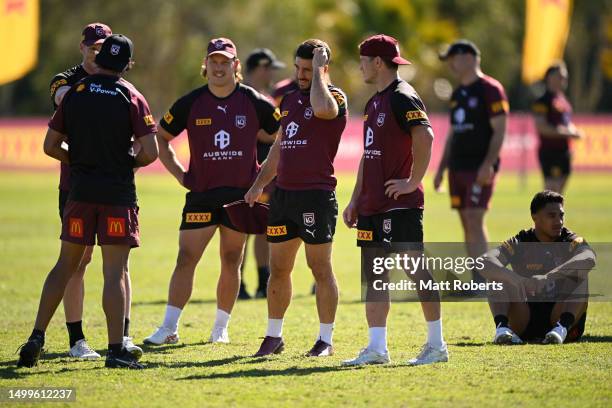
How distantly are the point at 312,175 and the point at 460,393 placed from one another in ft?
7.68

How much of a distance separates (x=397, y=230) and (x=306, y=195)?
894mm

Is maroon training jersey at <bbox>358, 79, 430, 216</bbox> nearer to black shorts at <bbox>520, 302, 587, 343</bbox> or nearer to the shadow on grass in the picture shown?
the shadow on grass

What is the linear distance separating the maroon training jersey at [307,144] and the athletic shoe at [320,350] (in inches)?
49.2

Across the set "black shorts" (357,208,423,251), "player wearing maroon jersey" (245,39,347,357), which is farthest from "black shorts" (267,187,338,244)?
"black shorts" (357,208,423,251)

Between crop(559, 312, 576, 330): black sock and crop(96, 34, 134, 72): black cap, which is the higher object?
crop(96, 34, 134, 72): black cap

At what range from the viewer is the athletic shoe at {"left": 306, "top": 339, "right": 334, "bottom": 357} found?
894 cm

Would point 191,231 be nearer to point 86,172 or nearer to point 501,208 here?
point 86,172

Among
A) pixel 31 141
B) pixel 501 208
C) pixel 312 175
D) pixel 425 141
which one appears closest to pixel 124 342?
pixel 312 175

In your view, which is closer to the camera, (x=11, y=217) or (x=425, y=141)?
(x=425, y=141)

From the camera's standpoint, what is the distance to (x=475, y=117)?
13156mm

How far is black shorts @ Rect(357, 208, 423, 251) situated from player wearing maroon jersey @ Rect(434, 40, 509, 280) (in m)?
4.49

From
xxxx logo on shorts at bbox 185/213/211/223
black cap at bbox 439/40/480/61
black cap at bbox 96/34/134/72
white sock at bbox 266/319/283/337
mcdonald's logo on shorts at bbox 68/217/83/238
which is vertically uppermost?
black cap at bbox 439/40/480/61

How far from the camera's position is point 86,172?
8.34 m

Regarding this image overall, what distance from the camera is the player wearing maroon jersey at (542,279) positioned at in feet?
30.8
